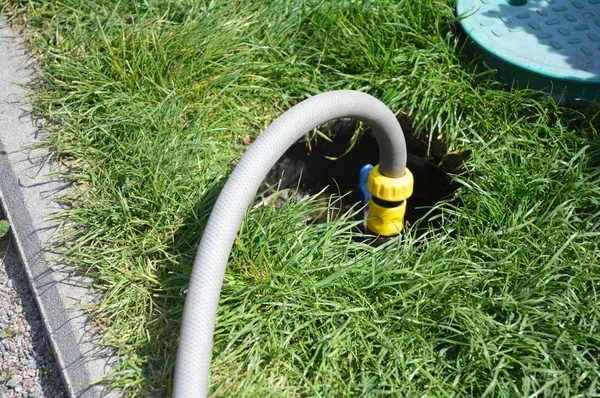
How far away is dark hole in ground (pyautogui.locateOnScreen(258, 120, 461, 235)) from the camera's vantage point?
3.18m

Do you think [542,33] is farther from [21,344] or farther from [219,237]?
[21,344]

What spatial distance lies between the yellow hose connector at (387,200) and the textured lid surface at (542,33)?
716 mm

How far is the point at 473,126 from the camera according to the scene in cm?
290

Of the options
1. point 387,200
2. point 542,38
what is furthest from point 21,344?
point 542,38

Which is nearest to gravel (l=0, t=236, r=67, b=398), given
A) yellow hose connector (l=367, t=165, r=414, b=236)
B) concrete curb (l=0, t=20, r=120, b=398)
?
concrete curb (l=0, t=20, r=120, b=398)

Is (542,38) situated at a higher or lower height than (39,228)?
higher

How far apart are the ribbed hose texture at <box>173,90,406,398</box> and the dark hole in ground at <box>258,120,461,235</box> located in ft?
3.13

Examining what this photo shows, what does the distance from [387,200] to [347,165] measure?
0.64 metres

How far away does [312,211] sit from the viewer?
2586 mm

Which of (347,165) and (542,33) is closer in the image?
(542,33)

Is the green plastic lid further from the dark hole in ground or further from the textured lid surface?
the dark hole in ground

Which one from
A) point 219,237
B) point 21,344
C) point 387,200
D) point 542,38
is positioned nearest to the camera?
point 219,237

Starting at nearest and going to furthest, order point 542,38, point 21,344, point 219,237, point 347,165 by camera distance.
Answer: point 219,237 → point 21,344 → point 542,38 → point 347,165

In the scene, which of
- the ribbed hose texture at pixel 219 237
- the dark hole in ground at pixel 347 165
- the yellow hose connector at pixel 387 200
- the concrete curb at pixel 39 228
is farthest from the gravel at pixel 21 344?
the yellow hose connector at pixel 387 200
